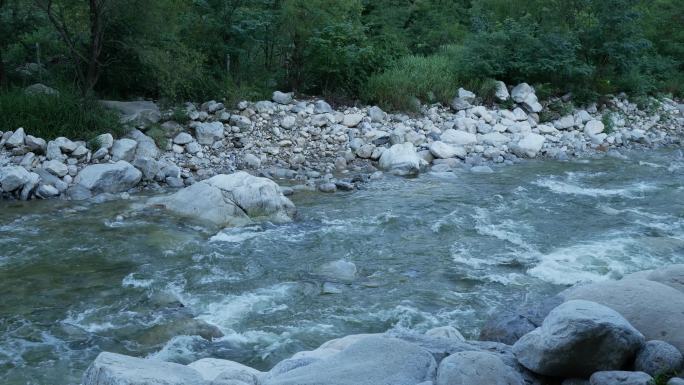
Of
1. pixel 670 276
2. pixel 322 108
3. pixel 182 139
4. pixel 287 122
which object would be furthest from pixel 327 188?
pixel 670 276

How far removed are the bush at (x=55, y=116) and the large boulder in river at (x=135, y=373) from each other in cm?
820

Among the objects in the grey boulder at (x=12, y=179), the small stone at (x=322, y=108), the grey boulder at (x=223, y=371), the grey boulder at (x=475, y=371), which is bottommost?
the grey boulder at (x=12, y=179)

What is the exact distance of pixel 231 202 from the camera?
9.12m

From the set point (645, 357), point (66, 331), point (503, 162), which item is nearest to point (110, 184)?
point (66, 331)

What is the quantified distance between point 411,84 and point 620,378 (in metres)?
12.2

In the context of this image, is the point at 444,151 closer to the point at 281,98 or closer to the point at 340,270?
the point at 281,98

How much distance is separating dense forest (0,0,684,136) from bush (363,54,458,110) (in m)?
0.03

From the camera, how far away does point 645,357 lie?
3.88 meters

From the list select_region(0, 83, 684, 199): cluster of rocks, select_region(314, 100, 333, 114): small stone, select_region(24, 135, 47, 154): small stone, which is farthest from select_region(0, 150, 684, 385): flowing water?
select_region(314, 100, 333, 114): small stone

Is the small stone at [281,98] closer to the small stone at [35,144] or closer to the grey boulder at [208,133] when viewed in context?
the grey boulder at [208,133]

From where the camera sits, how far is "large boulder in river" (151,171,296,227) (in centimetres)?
896

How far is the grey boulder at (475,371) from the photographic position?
378cm

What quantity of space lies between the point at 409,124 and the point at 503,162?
2218 millimetres

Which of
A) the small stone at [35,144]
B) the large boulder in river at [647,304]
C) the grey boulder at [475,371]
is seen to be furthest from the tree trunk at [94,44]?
the grey boulder at [475,371]
